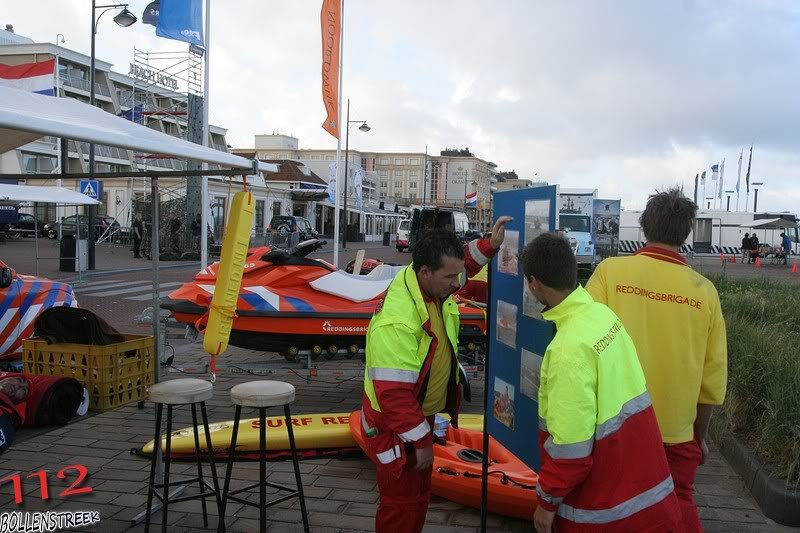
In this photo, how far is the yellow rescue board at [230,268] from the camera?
4.45 m

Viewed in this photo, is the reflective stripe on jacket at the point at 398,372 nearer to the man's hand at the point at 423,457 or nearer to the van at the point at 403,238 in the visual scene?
the man's hand at the point at 423,457

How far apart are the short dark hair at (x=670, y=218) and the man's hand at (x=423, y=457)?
56.6 inches

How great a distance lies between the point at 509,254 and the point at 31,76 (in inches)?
261

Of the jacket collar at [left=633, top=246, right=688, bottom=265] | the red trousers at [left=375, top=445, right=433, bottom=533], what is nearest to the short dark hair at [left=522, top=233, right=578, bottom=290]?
the jacket collar at [left=633, top=246, right=688, bottom=265]

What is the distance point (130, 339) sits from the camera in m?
6.32

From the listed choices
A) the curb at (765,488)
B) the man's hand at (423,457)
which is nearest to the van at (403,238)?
the curb at (765,488)

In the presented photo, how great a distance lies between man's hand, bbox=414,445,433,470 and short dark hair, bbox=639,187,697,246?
1437 mm

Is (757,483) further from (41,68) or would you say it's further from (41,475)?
(41,68)

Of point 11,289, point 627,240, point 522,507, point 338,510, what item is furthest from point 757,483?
point 627,240

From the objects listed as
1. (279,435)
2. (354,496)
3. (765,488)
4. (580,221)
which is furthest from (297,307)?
(580,221)

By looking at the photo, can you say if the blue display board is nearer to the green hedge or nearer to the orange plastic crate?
the green hedge

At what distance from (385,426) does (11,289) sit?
6.80 m

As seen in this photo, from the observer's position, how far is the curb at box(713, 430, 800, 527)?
426 cm

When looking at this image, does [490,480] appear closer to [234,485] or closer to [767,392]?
[234,485]
